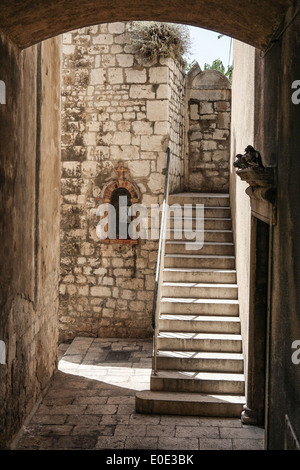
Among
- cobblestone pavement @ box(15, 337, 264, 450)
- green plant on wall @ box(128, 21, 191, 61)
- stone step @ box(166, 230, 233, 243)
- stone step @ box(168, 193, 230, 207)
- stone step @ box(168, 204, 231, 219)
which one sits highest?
green plant on wall @ box(128, 21, 191, 61)

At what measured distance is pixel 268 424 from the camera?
400cm

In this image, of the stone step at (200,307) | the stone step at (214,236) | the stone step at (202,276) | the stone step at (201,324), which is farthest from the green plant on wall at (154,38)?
the stone step at (201,324)

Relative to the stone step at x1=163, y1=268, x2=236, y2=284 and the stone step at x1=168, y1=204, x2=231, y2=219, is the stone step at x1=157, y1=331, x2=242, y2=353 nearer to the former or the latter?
the stone step at x1=163, y1=268, x2=236, y2=284

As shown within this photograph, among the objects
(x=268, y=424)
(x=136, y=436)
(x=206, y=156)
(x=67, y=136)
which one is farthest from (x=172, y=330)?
(x=206, y=156)

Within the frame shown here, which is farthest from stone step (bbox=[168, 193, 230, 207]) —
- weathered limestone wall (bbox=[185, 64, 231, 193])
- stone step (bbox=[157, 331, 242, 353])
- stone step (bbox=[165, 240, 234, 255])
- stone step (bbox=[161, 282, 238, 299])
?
stone step (bbox=[157, 331, 242, 353])

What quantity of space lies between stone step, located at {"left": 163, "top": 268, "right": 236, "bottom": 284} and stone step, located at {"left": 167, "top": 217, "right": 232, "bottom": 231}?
1.09 m

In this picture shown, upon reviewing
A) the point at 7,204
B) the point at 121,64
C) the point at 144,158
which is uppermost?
the point at 121,64

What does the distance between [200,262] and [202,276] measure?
33cm

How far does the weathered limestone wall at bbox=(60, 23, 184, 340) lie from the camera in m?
8.99

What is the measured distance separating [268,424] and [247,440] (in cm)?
90

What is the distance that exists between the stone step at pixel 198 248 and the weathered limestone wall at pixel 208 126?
3014 millimetres

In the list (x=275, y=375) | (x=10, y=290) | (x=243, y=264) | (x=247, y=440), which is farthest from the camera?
(x=243, y=264)

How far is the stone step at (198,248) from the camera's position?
7.87m

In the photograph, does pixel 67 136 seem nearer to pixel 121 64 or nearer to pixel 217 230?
pixel 121 64
